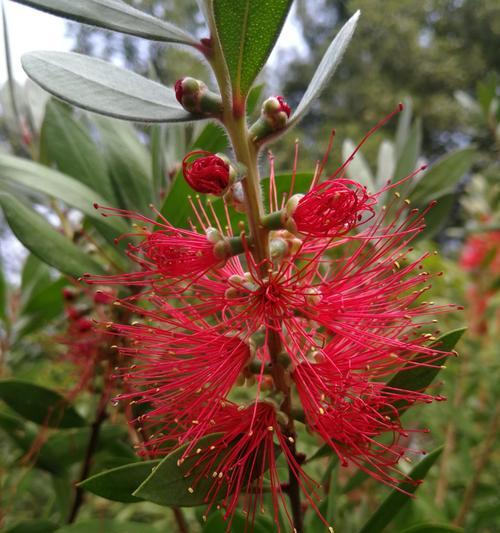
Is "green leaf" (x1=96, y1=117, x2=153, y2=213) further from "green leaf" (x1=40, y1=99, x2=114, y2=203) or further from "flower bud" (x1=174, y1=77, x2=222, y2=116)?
"flower bud" (x1=174, y1=77, x2=222, y2=116)

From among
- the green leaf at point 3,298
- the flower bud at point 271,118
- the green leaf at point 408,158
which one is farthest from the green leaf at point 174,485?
the green leaf at point 3,298

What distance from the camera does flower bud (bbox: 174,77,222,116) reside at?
22.1 inches

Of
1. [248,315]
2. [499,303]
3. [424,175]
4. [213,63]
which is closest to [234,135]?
[213,63]

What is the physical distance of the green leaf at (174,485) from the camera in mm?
527

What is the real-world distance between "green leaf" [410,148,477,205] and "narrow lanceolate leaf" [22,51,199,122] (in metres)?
0.68

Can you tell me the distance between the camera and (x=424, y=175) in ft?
3.77

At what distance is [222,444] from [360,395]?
17cm

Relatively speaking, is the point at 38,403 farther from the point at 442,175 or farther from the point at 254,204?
the point at 442,175

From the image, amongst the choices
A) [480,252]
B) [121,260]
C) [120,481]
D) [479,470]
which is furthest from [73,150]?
[480,252]

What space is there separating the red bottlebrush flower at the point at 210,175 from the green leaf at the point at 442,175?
25.5 inches

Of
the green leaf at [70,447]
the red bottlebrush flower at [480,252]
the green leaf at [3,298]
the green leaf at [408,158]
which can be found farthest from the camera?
the red bottlebrush flower at [480,252]

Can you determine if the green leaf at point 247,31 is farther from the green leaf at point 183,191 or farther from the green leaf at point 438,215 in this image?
the green leaf at point 438,215

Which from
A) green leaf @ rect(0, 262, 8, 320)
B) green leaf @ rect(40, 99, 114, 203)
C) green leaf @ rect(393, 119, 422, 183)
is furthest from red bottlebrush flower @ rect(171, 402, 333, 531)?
green leaf @ rect(0, 262, 8, 320)

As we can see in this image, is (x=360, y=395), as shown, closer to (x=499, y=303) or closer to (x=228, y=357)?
(x=228, y=357)
